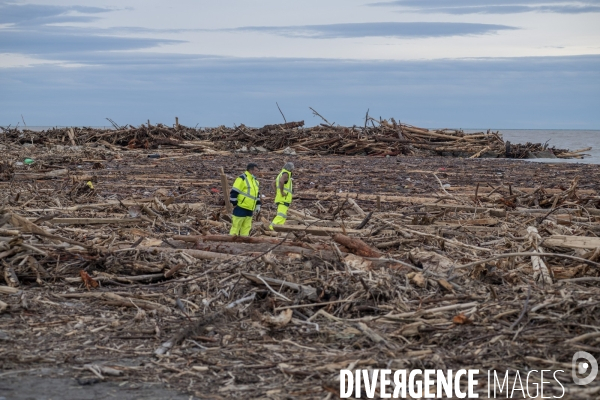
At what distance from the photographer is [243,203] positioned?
11.2m

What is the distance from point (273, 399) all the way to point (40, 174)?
1781cm

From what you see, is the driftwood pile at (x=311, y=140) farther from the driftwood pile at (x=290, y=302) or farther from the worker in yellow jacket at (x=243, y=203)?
the driftwood pile at (x=290, y=302)

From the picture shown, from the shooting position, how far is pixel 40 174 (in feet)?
67.1

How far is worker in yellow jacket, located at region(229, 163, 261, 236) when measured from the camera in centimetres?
1120

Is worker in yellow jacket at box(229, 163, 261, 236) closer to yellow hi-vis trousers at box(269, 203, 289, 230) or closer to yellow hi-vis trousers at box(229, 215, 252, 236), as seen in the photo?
yellow hi-vis trousers at box(229, 215, 252, 236)

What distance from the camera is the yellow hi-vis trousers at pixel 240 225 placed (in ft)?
37.1

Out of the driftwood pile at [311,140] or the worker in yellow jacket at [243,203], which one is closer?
the worker in yellow jacket at [243,203]

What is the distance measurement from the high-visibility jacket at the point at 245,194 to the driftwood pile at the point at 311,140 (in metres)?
23.0

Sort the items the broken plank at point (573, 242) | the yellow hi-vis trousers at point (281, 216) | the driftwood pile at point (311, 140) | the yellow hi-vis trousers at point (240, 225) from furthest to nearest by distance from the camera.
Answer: the driftwood pile at point (311, 140) → the yellow hi-vis trousers at point (281, 216) → the yellow hi-vis trousers at point (240, 225) → the broken plank at point (573, 242)

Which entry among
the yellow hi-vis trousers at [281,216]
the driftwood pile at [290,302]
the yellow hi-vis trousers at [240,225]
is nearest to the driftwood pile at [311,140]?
the yellow hi-vis trousers at [281,216]

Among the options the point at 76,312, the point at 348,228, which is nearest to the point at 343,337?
the point at 76,312

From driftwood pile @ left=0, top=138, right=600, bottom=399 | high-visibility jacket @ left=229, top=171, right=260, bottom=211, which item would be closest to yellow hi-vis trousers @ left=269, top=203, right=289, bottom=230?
high-visibility jacket @ left=229, top=171, right=260, bottom=211

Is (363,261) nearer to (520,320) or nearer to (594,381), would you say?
(520,320)

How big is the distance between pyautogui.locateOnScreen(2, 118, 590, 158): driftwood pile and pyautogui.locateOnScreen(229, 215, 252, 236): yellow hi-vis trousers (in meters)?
23.1
